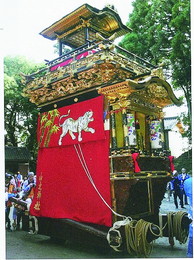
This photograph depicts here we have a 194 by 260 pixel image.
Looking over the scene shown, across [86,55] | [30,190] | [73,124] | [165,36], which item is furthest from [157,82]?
[165,36]

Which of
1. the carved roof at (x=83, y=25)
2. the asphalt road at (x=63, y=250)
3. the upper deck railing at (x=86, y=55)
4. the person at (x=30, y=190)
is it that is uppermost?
the carved roof at (x=83, y=25)

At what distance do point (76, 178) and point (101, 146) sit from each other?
1.01 meters

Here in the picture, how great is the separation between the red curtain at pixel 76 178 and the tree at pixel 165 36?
4352 mm

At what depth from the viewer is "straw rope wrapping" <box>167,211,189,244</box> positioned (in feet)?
18.1

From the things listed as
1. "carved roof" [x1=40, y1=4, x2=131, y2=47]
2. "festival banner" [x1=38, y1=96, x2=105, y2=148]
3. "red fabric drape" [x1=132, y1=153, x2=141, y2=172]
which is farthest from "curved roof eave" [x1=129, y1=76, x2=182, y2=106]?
"carved roof" [x1=40, y1=4, x2=131, y2=47]

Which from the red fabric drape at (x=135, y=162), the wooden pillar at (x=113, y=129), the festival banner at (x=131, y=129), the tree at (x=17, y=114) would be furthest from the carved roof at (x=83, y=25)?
the tree at (x=17, y=114)

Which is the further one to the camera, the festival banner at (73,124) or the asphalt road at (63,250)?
the festival banner at (73,124)

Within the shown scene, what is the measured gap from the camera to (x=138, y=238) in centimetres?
493

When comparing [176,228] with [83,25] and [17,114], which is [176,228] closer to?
[83,25]

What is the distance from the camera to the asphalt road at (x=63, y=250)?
533 centimetres

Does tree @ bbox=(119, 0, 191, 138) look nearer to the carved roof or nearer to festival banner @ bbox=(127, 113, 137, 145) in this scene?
the carved roof

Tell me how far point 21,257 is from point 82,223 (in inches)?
52.9

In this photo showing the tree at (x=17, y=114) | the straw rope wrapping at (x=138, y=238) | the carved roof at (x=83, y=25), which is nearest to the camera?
the straw rope wrapping at (x=138, y=238)

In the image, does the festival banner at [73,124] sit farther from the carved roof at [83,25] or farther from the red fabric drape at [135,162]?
the carved roof at [83,25]
